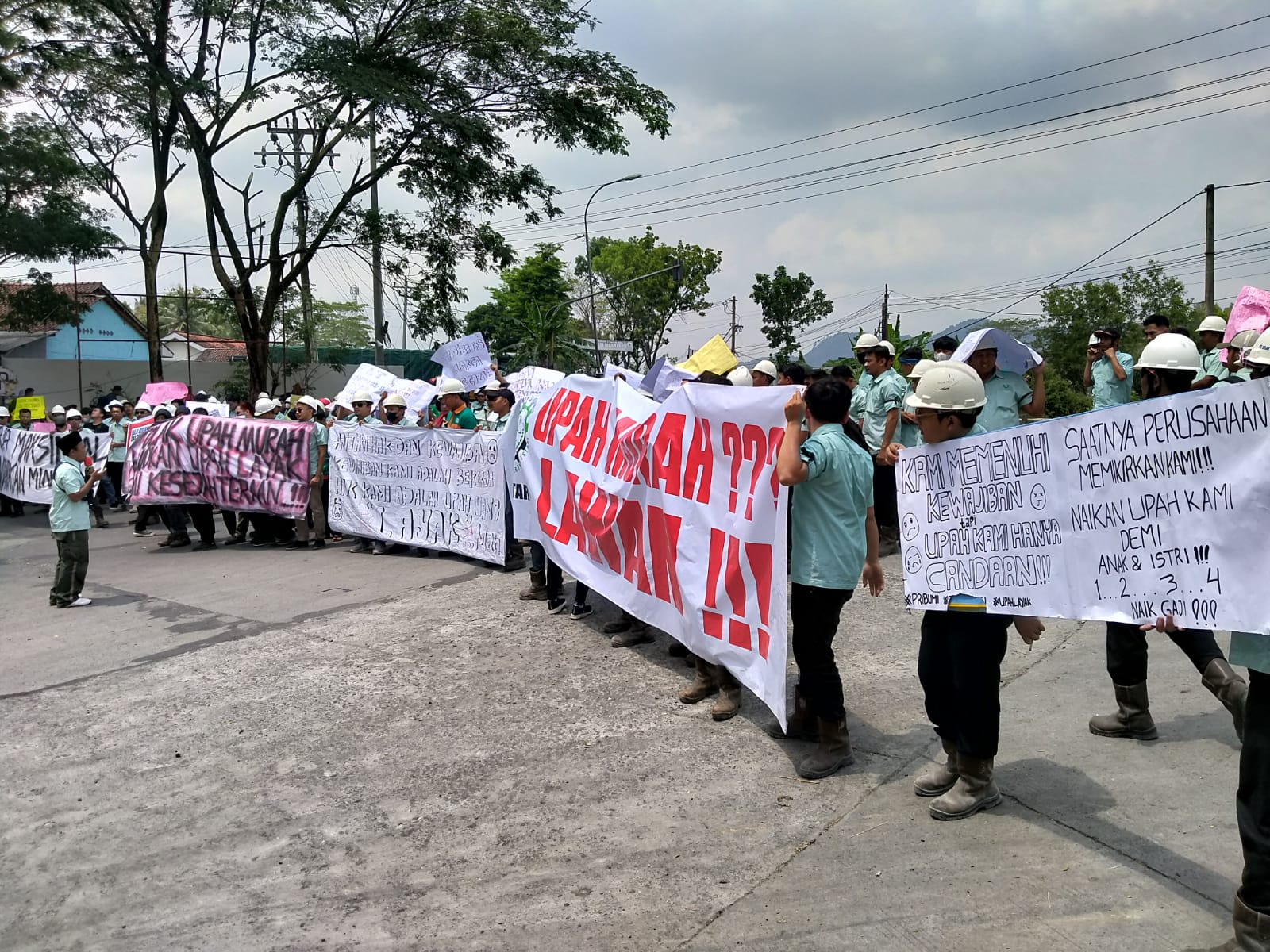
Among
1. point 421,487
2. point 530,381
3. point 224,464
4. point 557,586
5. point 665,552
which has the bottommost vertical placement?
point 557,586

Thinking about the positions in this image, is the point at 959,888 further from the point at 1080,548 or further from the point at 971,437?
the point at 971,437

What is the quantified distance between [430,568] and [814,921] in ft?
23.5

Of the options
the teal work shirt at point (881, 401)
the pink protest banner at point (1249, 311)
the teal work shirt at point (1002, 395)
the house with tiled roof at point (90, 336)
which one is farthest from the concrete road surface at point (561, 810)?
the house with tiled roof at point (90, 336)

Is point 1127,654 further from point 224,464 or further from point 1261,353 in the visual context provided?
point 224,464

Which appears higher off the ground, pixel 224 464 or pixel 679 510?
pixel 224 464

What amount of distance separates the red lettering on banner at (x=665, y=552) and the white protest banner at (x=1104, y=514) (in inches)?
64.5

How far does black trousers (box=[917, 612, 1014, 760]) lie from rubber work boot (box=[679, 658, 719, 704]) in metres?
1.68

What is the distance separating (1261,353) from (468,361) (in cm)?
1086

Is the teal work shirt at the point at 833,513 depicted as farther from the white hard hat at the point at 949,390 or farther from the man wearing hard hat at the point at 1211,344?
the man wearing hard hat at the point at 1211,344

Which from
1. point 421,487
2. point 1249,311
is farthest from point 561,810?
point 1249,311

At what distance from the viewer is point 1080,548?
3.50 metres

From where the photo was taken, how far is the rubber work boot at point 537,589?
8.16m

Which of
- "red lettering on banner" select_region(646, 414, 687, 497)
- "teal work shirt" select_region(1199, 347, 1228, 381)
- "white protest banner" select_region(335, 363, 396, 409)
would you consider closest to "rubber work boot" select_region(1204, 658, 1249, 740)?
"red lettering on banner" select_region(646, 414, 687, 497)

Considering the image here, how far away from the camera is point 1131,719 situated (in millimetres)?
4699
